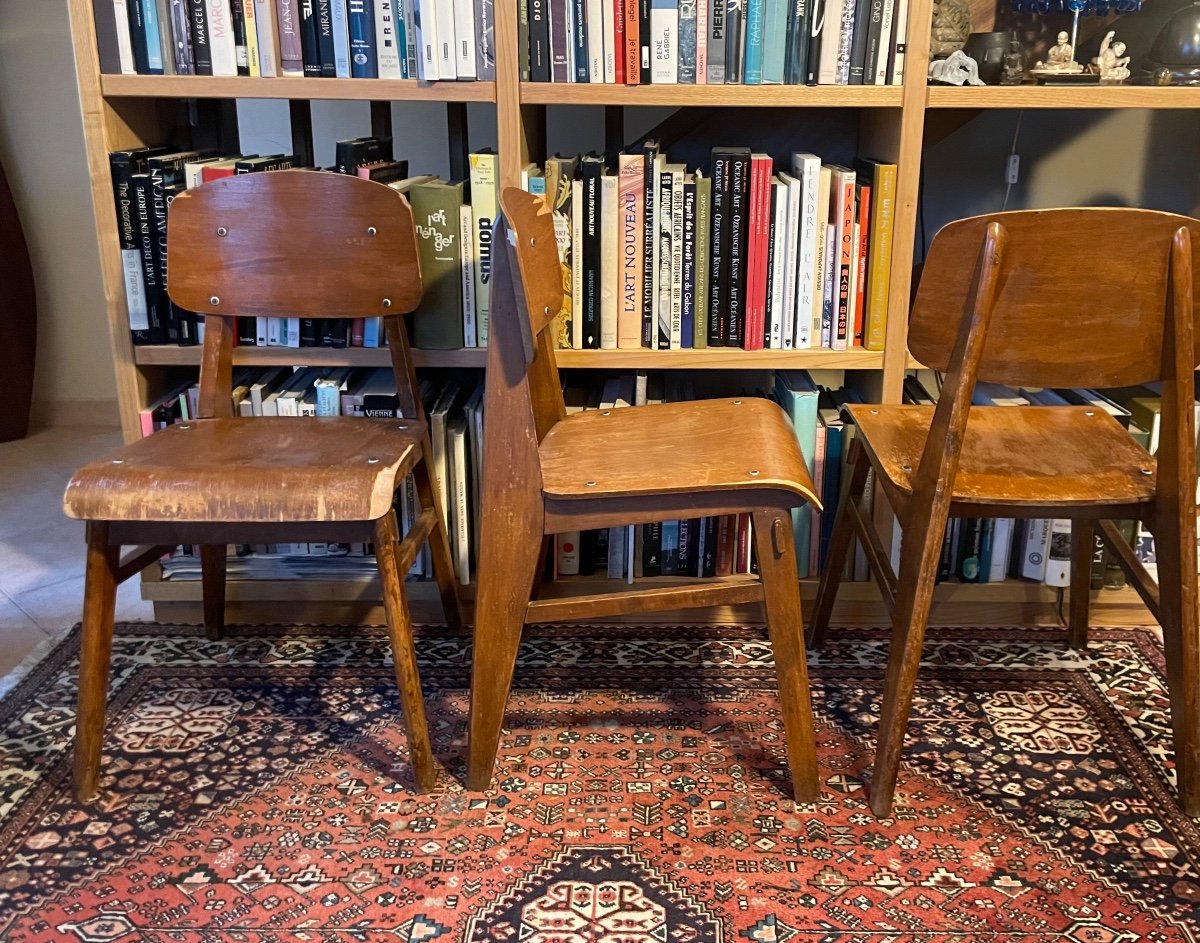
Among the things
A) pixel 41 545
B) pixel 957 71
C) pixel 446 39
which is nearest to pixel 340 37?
pixel 446 39

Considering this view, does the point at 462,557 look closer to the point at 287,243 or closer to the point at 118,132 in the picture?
the point at 287,243

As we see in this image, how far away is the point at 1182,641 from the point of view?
1.43 meters

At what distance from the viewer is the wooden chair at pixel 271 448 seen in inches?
55.4

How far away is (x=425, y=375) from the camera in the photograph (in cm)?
211

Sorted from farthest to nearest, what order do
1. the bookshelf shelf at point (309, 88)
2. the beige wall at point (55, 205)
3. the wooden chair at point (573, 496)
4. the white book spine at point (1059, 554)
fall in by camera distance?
the beige wall at point (55, 205) < the white book spine at point (1059, 554) < the bookshelf shelf at point (309, 88) < the wooden chair at point (573, 496)

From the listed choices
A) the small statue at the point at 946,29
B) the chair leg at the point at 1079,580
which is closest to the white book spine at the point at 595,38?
the small statue at the point at 946,29

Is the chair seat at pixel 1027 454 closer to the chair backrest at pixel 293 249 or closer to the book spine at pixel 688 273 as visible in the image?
the book spine at pixel 688 273

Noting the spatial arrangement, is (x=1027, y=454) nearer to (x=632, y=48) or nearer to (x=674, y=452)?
(x=674, y=452)

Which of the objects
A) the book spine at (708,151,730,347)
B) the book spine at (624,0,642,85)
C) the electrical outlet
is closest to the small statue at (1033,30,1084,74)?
the electrical outlet

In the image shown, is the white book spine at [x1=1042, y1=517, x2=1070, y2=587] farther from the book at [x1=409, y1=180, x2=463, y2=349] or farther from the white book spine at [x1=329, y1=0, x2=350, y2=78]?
the white book spine at [x1=329, y1=0, x2=350, y2=78]

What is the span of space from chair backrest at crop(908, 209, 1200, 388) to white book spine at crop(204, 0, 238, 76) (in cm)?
115

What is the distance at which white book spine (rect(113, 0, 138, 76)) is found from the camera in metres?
1.72

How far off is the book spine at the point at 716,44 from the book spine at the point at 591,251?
227 mm

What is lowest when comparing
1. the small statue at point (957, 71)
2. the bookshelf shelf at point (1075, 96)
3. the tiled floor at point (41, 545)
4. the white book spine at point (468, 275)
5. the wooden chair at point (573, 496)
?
the tiled floor at point (41, 545)
